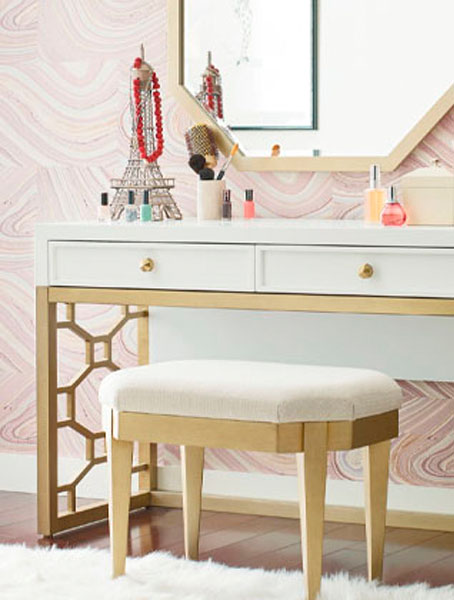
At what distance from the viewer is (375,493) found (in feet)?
9.03

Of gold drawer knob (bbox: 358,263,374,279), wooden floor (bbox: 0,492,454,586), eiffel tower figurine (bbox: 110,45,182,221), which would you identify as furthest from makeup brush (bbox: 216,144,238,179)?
wooden floor (bbox: 0,492,454,586)

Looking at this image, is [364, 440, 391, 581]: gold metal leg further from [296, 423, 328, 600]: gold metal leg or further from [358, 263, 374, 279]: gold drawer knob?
[358, 263, 374, 279]: gold drawer knob

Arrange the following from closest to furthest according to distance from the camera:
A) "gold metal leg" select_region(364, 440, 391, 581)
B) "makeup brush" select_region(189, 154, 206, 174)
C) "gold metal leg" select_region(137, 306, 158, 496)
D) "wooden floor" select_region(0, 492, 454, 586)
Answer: "gold metal leg" select_region(364, 440, 391, 581), "wooden floor" select_region(0, 492, 454, 586), "makeup brush" select_region(189, 154, 206, 174), "gold metal leg" select_region(137, 306, 158, 496)

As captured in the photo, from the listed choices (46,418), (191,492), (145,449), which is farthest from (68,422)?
(191,492)

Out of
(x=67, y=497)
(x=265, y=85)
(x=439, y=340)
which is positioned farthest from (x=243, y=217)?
(x=67, y=497)

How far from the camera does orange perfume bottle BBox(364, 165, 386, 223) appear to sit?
3125 millimetres

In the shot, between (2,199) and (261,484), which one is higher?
(2,199)

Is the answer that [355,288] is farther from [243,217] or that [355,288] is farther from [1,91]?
[1,91]

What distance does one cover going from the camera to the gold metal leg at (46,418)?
3176 mm

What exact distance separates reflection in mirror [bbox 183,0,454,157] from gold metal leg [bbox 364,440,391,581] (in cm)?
85

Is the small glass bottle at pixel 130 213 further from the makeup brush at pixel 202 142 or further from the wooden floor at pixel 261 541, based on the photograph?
the wooden floor at pixel 261 541

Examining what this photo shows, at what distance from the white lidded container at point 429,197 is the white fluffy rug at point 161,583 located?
82 centimetres

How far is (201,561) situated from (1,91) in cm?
151

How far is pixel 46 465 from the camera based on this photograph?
319 cm
